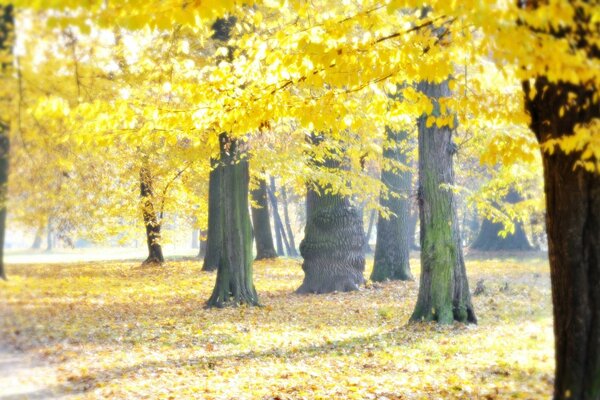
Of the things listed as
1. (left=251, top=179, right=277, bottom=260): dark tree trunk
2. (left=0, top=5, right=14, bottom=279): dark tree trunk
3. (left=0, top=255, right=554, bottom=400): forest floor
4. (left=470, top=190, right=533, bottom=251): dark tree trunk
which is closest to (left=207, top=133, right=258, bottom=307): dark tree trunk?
(left=0, top=255, right=554, bottom=400): forest floor

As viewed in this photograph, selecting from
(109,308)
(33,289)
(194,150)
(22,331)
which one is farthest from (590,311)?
(194,150)

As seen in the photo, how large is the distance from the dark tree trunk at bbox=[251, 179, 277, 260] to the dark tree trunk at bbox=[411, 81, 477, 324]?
15.1m

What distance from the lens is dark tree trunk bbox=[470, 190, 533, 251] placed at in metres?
31.8

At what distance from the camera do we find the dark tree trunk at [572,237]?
191 inches

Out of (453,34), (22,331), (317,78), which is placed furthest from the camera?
(22,331)

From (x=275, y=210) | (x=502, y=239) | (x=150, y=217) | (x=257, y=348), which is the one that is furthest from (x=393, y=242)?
(x=275, y=210)

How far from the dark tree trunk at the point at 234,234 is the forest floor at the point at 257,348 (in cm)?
48

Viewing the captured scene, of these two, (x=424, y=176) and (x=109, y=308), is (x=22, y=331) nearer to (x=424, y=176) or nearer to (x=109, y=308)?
(x=109, y=308)

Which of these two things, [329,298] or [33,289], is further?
[329,298]

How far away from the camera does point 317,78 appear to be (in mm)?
6191

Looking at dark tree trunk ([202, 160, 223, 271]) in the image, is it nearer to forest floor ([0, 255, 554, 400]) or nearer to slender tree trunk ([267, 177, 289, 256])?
forest floor ([0, 255, 554, 400])

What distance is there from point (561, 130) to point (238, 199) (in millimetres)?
8839

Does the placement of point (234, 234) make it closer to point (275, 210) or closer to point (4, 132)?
point (4, 132)

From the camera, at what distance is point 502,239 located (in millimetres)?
31844
